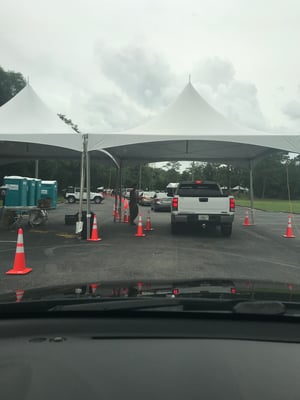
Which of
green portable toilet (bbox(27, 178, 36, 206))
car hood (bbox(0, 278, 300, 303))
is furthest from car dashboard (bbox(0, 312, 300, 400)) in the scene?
green portable toilet (bbox(27, 178, 36, 206))

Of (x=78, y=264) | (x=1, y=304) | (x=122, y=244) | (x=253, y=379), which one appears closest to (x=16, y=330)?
(x=1, y=304)


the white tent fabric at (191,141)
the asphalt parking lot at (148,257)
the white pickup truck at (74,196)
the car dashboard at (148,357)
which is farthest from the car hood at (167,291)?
the white pickup truck at (74,196)

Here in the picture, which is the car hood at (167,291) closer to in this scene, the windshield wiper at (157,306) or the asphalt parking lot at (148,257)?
the windshield wiper at (157,306)

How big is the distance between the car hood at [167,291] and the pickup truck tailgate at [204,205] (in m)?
9.85

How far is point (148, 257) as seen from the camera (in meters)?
9.20

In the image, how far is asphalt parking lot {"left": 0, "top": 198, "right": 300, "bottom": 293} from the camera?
7262 mm

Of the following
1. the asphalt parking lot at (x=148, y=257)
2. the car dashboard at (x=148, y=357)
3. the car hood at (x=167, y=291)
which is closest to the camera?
the car dashboard at (x=148, y=357)

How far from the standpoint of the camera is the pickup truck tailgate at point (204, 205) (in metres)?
12.8

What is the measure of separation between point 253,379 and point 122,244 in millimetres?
9806

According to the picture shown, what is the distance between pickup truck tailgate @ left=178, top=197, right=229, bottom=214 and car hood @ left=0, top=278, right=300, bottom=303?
9.85 metres

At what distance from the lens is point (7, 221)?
15.3m

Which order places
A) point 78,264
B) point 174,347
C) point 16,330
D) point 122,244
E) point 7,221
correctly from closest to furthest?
point 174,347
point 16,330
point 78,264
point 122,244
point 7,221

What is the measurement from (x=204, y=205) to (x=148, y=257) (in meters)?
4.27

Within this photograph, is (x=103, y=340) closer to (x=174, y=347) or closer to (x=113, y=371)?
(x=113, y=371)
